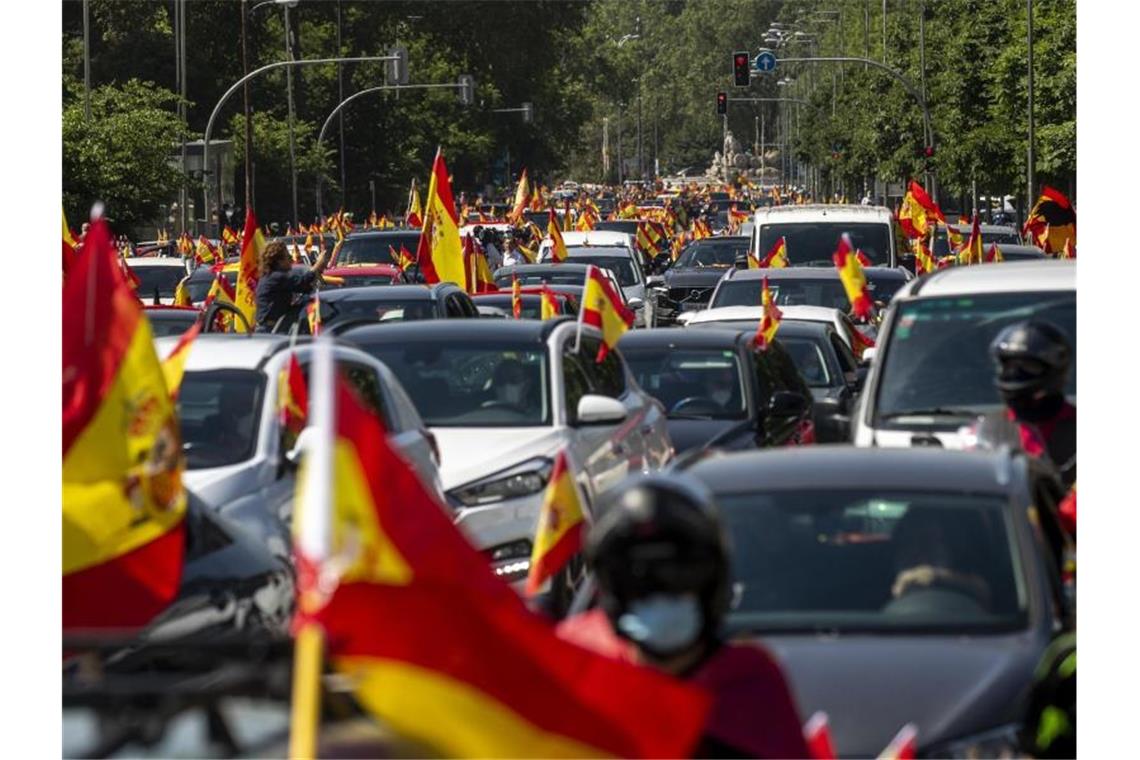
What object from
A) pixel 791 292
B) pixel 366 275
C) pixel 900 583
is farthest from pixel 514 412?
pixel 366 275

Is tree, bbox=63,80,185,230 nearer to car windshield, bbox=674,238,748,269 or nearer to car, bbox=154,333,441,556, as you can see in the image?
car windshield, bbox=674,238,748,269

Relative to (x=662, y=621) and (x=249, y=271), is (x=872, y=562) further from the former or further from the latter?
(x=249, y=271)

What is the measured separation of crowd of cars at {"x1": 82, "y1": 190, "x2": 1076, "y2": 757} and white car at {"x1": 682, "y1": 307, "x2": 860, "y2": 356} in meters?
0.04

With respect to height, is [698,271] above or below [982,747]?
above

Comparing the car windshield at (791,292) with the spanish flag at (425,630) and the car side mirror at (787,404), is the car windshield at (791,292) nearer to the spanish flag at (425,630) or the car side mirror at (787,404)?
the car side mirror at (787,404)

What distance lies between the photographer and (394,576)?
3639mm

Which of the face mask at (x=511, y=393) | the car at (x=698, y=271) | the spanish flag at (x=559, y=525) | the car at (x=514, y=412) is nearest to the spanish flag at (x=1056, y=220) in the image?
the car at (x=698, y=271)

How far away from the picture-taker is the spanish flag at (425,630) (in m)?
3.57

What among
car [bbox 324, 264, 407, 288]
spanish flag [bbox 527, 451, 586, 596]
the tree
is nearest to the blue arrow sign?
the tree

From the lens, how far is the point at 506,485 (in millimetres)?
12797

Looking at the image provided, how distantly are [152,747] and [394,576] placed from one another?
58 centimetres

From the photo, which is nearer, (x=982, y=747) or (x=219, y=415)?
(x=982, y=747)

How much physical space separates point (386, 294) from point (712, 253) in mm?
23653

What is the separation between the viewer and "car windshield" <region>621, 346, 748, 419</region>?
54.6ft
